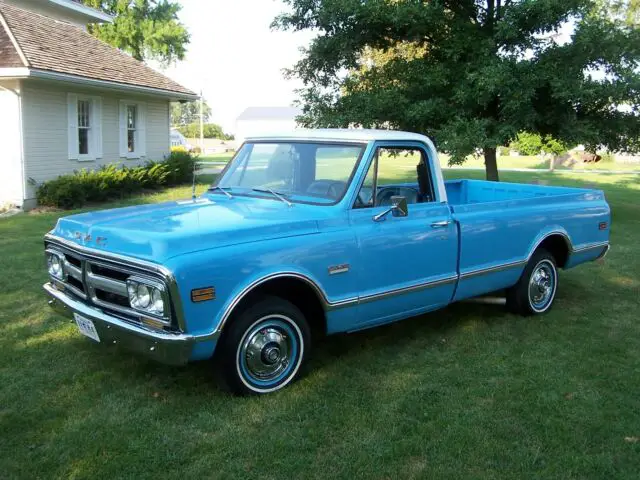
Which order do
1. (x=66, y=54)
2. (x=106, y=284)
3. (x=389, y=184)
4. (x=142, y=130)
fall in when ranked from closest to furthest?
1. (x=106, y=284)
2. (x=389, y=184)
3. (x=66, y=54)
4. (x=142, y=130)

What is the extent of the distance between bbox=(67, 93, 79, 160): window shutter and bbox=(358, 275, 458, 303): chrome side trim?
1258 cm

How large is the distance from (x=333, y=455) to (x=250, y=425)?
2.01 feet

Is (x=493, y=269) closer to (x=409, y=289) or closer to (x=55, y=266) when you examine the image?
(x=409, y=289)

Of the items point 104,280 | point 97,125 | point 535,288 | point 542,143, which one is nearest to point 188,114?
point 97,125

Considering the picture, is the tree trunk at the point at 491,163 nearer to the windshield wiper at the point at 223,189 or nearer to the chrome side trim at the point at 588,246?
the chrome side trim at the point at 588,246

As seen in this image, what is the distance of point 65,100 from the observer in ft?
49.0

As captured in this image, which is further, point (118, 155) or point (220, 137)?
point (220, 137)

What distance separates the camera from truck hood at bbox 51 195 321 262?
12.5ft

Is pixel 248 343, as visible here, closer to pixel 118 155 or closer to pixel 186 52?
pixel 118 155

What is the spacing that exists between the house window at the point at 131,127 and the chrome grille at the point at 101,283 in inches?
561

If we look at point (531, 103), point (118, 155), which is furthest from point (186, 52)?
point (531, 103)

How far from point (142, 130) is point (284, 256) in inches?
612

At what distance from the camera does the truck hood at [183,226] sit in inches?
151

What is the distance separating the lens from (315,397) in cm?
427
